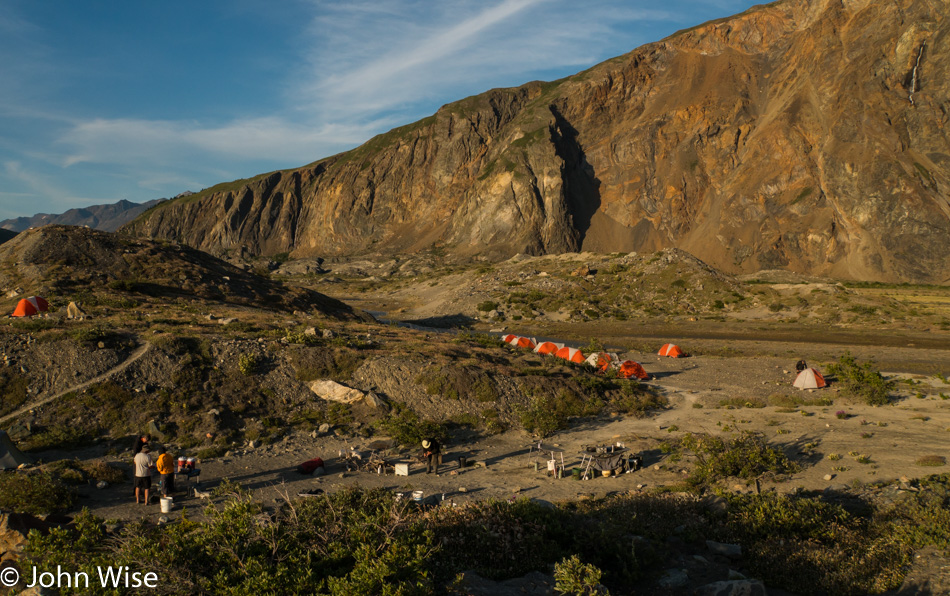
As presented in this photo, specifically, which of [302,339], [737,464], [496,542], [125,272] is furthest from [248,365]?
[125,272]

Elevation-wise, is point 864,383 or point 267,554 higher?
point 267,554

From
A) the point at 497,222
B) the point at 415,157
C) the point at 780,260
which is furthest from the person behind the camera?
the point at 415,157

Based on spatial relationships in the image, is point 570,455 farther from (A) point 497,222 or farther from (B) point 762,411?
(A) point 497,222

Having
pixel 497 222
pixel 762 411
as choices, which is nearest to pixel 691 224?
pixel 497 222

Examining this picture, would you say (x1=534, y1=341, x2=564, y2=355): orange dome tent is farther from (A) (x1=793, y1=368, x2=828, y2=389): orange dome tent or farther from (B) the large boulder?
(B) the large boulder

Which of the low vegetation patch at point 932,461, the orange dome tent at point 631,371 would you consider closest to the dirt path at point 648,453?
the low vegetation patch at point 932,461

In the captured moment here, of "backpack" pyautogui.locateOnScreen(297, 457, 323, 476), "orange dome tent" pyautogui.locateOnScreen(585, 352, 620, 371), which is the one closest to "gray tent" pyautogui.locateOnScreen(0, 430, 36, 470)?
"backpack" pyautogui.locateOnScreen(297, 457, 323, 476)

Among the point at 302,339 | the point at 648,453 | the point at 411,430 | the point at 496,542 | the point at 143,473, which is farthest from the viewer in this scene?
the point at 302,339
